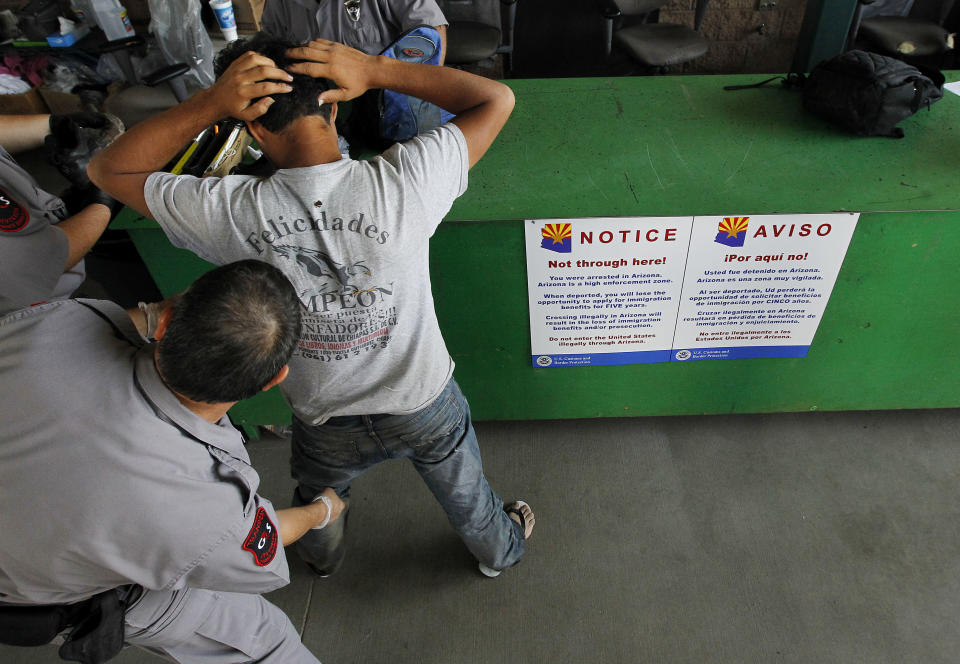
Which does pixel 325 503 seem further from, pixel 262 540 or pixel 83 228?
pixel 83 228

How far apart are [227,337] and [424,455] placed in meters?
0.72

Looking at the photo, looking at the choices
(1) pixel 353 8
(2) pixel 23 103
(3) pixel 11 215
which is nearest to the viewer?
(3) pixel 11 215

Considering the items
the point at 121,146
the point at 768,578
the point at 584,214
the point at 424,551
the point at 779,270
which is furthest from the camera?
the point at 424,551

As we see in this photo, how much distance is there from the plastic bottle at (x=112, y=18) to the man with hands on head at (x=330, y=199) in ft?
9.44

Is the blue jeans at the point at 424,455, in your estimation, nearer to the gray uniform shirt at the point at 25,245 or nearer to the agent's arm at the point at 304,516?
the agent's arm at the point at 304,516

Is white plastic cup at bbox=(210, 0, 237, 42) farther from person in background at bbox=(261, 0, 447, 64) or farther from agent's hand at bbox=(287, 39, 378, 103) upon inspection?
agent's hand at bbox=(287, 39, 378, 103)

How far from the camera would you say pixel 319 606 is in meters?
1.93

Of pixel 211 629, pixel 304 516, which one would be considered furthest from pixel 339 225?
pixel 211 629

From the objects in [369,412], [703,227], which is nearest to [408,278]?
[369,412]

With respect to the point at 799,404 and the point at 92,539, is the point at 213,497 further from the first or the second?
the point at 799,404

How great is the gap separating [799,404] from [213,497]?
6.53 ft

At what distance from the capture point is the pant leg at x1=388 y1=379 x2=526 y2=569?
1459 millimetres

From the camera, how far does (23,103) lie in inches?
139

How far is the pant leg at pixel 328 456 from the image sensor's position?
1.46m
